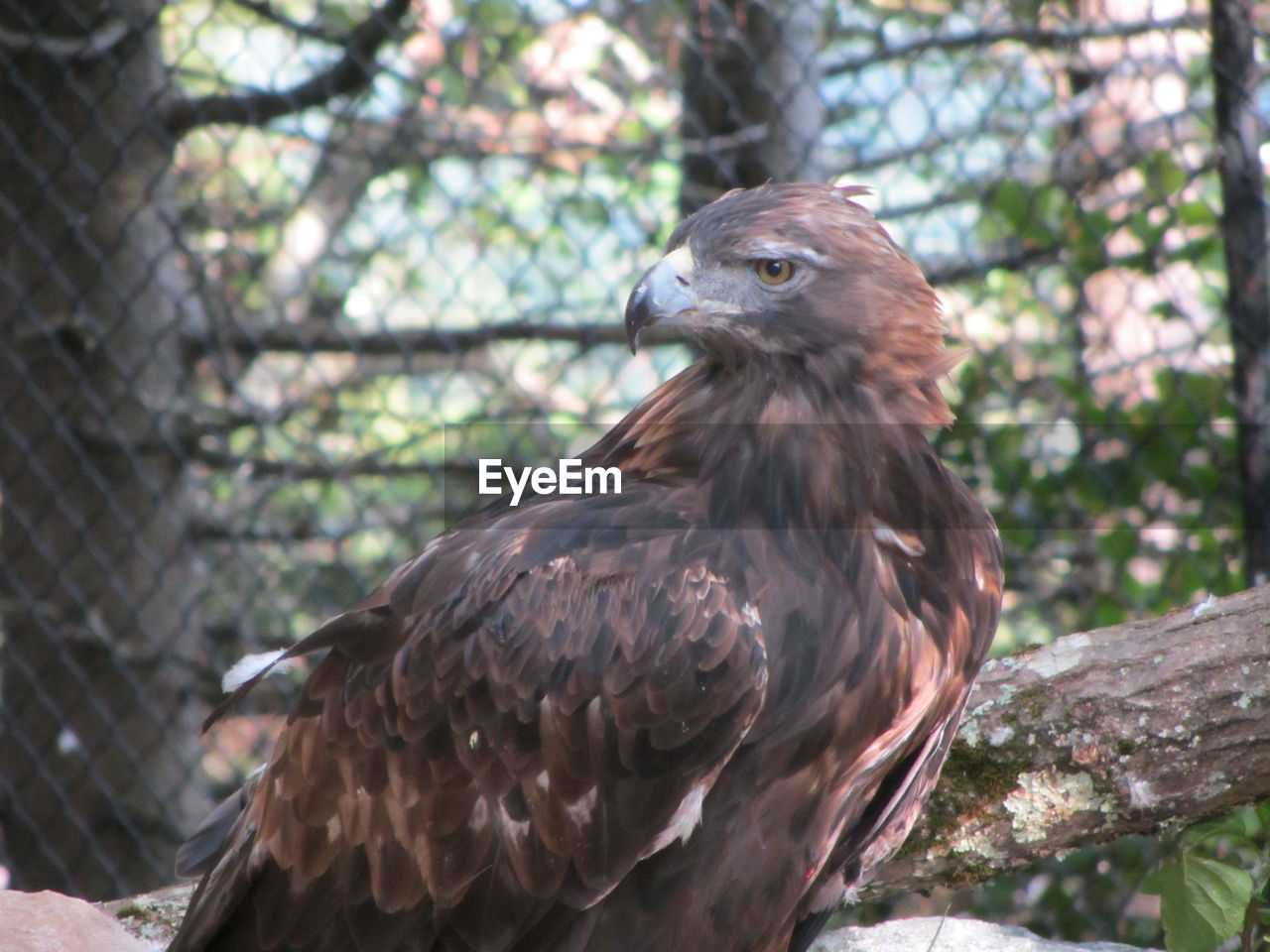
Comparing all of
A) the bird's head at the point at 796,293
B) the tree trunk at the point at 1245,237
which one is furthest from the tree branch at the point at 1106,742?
the tree trunk at the point at 1245,237

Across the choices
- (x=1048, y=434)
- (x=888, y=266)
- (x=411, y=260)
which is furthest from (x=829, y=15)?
(x=888, y=266)

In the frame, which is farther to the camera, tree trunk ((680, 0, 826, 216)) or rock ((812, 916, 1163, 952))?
tree trunk ((680, 0, 826, 216))

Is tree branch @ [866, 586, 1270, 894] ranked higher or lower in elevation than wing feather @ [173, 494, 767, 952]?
lower

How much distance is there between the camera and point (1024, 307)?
4930 mm

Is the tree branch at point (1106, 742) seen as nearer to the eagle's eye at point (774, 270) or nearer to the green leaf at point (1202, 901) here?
the green leaf at point (1202, 901)

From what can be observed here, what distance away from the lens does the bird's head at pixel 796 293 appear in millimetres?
2316

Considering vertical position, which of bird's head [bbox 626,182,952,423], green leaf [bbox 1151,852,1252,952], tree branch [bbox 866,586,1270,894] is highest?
bird's head [bbox 626,182,952,423]

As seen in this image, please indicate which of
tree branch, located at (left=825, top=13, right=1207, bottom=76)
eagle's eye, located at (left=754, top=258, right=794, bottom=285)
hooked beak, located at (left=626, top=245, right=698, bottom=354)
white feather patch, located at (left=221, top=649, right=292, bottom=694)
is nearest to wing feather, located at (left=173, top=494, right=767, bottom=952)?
white feather patch, located at (left=221, top=649, right=292, bottom=694)

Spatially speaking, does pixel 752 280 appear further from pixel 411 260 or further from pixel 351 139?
pixel 411 260

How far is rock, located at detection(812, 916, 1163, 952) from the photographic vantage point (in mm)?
2779

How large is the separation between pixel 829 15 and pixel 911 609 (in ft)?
10.6

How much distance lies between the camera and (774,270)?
7.63ft

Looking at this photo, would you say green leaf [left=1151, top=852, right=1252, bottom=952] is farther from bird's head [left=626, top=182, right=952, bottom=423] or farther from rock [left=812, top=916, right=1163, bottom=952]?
bird's head [left=626, top=182, right=952, bottom=423]

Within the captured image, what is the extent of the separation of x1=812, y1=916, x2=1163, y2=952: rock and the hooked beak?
4.28ft
